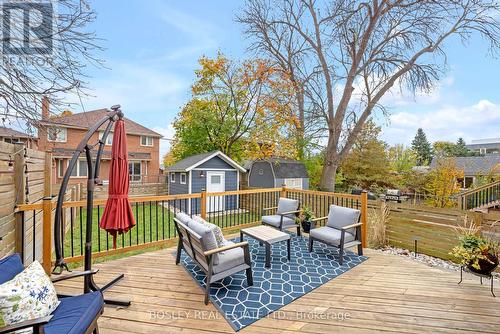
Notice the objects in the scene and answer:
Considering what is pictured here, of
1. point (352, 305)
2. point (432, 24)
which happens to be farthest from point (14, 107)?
point (432, 24)

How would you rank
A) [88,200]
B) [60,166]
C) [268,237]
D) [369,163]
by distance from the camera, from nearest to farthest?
[88,200]
[268,237]
[60,166]
[369,163]

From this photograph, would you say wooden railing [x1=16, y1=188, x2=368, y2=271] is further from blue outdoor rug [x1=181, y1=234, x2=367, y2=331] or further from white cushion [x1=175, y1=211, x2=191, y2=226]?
blue outdoor rug [x1=181, y1=234, x2=367, y2=331]

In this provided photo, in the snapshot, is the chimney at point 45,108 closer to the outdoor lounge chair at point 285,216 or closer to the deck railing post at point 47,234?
the deck railing post at point 47,234

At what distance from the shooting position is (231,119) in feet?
43.2

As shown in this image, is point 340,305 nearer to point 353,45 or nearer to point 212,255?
point 212,255

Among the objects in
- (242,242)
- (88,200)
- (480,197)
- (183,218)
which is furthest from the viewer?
(480,197)

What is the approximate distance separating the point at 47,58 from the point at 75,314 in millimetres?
2868

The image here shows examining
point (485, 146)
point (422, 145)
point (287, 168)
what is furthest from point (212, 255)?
point (485, 146)

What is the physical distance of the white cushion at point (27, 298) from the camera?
4.93 feet

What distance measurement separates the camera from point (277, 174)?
13406 mm

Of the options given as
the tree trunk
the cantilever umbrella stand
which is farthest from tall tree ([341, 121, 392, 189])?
the cantilever umbrella stand

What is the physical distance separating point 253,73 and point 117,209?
1069 cm

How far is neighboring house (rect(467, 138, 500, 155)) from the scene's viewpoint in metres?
36.4

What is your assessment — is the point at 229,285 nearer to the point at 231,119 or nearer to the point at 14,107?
the point at 14,107
